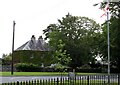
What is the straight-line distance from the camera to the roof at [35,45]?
9638 cm

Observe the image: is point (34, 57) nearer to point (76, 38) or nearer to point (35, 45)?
point (35, 45)

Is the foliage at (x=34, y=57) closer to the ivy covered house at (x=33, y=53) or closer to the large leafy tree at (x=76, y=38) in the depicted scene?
the ivy covered house at (x=33, y=53)

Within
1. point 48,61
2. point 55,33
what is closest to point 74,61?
point 55,33

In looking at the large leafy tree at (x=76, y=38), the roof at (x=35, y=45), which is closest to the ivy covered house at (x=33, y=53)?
the roof at (x=35, y=45)

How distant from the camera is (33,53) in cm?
9425

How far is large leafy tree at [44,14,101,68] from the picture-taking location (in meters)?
76.3

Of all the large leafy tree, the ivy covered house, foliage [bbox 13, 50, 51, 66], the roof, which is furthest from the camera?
the roof

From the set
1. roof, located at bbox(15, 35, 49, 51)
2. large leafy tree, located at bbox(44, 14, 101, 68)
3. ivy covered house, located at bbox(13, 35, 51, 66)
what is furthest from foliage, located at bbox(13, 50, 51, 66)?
large leafy tree, located at bbox(44, 14, 101, 68)

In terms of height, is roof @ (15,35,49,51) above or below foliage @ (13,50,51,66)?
above

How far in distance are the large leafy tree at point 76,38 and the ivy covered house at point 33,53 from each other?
14.8 metres

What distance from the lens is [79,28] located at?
78.8 meters

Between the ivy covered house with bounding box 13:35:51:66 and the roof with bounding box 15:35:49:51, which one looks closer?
the ivy covered house with bounding box 13:35:51:66

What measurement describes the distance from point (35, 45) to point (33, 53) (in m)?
5.18

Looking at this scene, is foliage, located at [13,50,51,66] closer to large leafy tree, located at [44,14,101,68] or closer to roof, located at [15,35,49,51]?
roof, located at [15,35,49,51]
